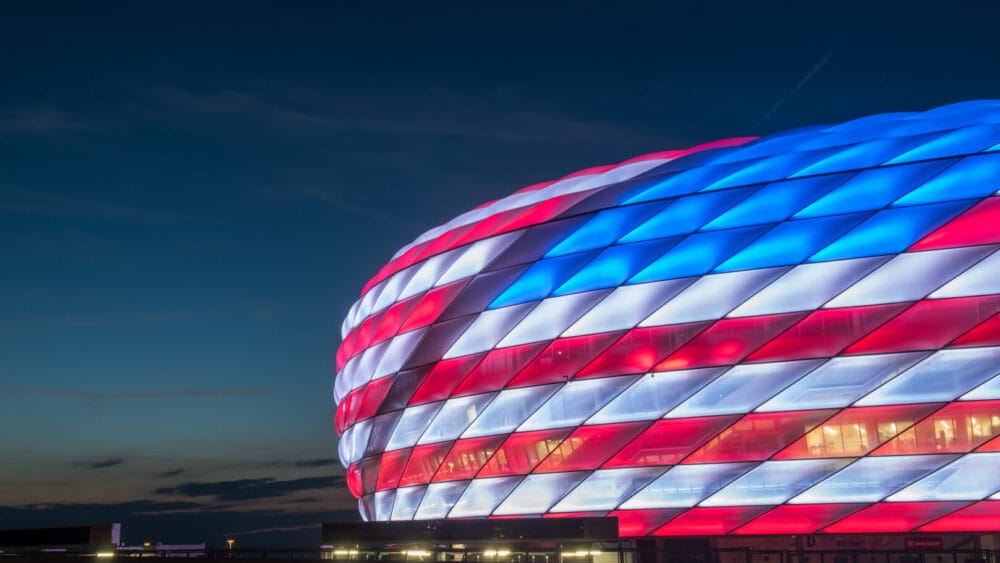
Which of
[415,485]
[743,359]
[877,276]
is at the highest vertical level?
[877,276]

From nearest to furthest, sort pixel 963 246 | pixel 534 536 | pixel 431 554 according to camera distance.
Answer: pixel 534 536 → pixel 963 246 → pixel 431 554

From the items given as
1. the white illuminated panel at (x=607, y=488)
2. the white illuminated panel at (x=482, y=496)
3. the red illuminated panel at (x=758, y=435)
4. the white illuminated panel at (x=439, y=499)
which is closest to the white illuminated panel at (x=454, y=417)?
the white illuminated panel at (x=439, y=499)

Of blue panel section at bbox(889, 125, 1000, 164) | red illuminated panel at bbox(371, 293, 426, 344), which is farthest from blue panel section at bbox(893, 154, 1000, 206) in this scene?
red illuminated panel at bbox(371, 293, 426, 344)

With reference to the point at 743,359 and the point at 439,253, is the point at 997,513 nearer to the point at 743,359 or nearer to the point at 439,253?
the point at 743,359

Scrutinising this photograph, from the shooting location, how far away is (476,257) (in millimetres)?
31562

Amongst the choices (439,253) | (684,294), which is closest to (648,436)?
(684,294)

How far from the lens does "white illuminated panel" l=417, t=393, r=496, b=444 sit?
28.5 meters

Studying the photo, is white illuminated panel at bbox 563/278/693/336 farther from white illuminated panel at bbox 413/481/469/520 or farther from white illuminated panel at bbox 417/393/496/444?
white illuminated panel at bbox 413/481/469/520

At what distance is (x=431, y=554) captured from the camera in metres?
Answer: 24.5

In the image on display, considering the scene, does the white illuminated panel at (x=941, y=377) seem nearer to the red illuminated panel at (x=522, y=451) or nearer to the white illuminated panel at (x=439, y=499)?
the red illuminated panel at (x=522, y=451)

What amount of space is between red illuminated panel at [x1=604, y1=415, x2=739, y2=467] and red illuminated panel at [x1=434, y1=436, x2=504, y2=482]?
3.97m

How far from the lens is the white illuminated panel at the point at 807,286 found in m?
23.6

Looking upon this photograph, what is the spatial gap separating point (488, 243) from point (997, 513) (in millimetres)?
15999

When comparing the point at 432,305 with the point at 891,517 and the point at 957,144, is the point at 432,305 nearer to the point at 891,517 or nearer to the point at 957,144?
the point at 891,517
